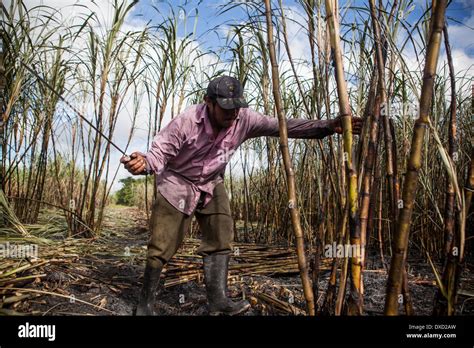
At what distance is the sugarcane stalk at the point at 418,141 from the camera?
34.0 inches

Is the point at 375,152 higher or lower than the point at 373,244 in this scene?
higher

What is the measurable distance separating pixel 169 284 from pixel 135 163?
3.26 feet

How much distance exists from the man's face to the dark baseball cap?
41mm

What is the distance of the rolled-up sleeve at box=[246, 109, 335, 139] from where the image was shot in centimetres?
158

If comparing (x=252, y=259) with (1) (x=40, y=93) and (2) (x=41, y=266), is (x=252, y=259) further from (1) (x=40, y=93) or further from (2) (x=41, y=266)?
(1) (x=40, y=93)

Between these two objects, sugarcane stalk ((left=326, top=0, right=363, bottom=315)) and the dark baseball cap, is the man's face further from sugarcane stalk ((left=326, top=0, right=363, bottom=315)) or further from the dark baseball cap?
sugarcane stalk ((left=326, top=0, right=363, bottom=315))

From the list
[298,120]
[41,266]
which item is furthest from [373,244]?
[41,266]

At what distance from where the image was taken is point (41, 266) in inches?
80.3

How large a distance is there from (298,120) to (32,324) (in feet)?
3.91

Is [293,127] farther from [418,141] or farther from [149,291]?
[149,291]

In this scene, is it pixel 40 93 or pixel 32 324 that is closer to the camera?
pixel 32 324

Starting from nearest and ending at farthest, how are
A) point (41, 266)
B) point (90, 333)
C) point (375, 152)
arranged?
point (90, 333), point (375, 152), point (41, 266)

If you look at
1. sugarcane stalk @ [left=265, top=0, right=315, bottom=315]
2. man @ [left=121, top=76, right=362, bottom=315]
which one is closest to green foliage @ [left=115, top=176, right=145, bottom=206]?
man @ [left=121, top=76, right=362, bottom=315]

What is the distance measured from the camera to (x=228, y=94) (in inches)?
63.9
